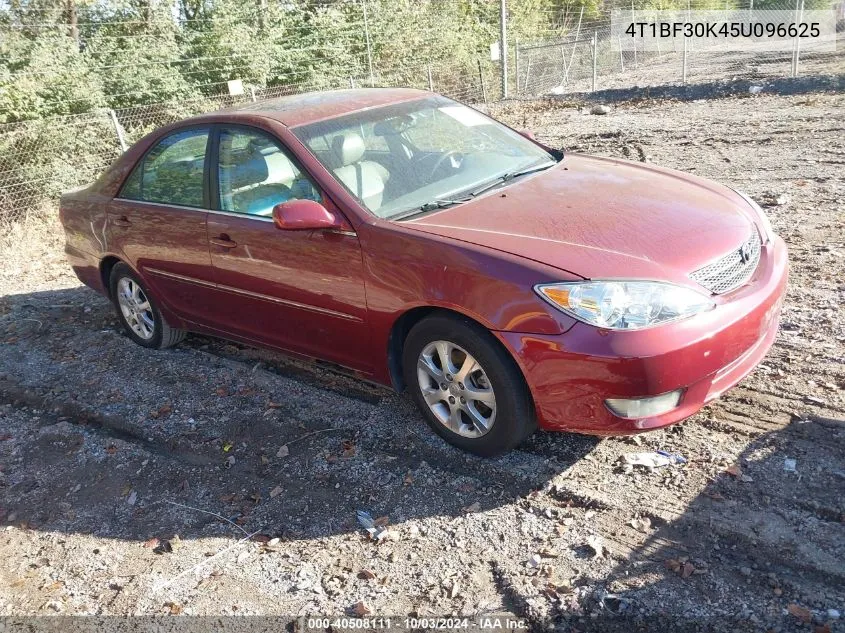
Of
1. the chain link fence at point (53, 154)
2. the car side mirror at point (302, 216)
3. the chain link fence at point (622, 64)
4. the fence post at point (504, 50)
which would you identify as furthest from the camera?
the chain link fence at point (622, 64)

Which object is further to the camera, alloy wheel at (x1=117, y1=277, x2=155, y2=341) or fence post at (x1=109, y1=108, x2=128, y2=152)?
fence post at (x1=109, y1=108, x2=128, y2=152)

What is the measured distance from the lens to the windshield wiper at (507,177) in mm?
4020

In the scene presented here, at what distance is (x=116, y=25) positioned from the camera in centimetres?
1366

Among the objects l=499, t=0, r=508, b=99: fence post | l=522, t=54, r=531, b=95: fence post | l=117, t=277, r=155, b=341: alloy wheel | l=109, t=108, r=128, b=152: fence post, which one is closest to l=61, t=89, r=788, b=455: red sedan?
l=117, t=277, r=155, b=341: alloy wheel

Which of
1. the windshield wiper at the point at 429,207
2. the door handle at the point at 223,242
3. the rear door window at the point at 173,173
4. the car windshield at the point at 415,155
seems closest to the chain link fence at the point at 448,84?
the rear door window at the point at 173,173

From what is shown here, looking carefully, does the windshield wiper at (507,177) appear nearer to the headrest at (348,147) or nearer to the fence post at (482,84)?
the headrest at (348,147)

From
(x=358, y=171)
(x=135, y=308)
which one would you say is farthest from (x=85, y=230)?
(x=358, y=171)

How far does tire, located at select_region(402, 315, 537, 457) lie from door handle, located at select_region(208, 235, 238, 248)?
4.60ft

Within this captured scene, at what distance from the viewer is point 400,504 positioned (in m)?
3.45

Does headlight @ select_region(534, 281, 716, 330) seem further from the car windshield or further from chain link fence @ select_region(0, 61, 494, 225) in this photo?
chain link fence @ select_region(0, 61, 494, 225)

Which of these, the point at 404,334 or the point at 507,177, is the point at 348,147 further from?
the point at 404,334

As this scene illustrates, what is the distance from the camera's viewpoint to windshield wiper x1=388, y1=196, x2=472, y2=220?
12.3 ft

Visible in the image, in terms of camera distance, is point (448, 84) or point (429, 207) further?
point (448, 84)

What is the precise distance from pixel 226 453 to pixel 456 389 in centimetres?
144
